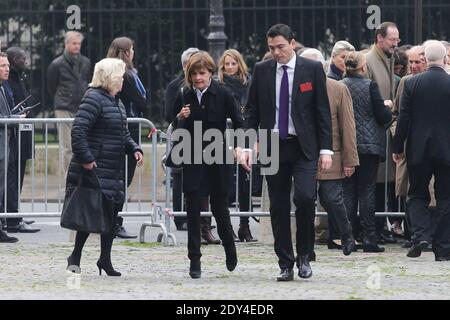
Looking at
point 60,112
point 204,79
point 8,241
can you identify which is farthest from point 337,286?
point 60,112

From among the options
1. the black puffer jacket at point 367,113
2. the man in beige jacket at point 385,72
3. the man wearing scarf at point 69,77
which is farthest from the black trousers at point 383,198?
the man wearing scarf at point 69,77

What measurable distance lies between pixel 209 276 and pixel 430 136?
225 centimetres

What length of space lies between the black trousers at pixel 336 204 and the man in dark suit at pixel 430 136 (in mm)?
551

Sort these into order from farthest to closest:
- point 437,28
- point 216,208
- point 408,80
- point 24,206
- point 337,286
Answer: point 437,28 < point 24,206 < point 408,80 < point 216,208 < point 337,286

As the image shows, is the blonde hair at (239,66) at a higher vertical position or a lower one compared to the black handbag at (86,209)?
higher

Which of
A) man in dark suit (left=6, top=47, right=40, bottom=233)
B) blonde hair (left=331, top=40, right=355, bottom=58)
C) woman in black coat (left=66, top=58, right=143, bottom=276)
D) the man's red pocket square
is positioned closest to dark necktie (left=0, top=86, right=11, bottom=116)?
man in dark suit (left=6, top=47, right=40, bottom=233)

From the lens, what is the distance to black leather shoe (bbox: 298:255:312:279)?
10789mm

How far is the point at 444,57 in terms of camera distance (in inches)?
483

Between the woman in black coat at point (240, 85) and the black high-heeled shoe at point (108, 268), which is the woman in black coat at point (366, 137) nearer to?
the woman in black coat at point (240, 85)

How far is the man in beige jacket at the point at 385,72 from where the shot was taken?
13.5 meters

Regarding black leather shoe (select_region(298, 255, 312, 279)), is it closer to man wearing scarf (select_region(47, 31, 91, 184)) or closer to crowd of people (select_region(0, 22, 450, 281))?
crowd of people (select_region(0, 22, 450, 281))
